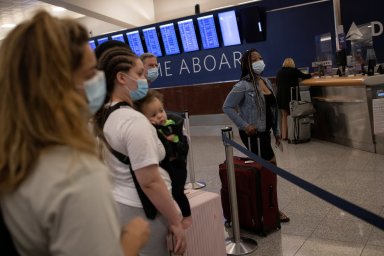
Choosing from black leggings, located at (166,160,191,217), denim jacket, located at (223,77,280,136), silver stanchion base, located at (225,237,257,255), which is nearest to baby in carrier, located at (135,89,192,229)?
black leggings, located at (166,160,191,217)

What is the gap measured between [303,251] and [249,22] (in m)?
6.49

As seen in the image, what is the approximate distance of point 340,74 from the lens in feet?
22.7

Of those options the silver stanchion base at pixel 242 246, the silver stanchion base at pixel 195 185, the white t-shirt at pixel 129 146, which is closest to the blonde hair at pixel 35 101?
the white t-shirt at pixel 129 146

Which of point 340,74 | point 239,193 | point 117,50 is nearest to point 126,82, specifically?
point 117,50

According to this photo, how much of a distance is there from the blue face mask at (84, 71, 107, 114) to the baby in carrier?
755 mm

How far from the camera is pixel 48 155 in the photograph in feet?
2.70

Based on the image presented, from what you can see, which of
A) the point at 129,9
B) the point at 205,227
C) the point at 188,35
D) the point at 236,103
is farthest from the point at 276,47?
the point at 205,227

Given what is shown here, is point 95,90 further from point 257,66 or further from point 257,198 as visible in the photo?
point 257,66

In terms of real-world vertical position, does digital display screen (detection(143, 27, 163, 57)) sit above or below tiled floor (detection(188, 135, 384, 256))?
above

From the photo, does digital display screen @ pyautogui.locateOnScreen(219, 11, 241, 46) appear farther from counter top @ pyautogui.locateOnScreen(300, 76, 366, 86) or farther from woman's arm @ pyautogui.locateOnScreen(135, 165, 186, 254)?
woman's arm @ pyautogui.locateOnScreen(135, 165, 186, 254)

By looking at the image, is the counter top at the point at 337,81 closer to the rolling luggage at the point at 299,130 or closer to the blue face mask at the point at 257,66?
the rolling luggage at the point at 299,130

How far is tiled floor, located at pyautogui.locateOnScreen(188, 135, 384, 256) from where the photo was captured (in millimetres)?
3135

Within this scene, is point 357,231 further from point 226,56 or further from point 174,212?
point 226,56

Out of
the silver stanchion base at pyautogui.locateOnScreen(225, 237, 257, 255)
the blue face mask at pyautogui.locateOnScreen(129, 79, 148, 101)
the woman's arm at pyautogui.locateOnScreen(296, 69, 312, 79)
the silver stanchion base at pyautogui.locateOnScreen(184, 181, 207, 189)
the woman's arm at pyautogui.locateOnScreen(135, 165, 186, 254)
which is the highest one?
the blue face mask at pyautogui.locateOnScreen(129, 79, 148, 101)
